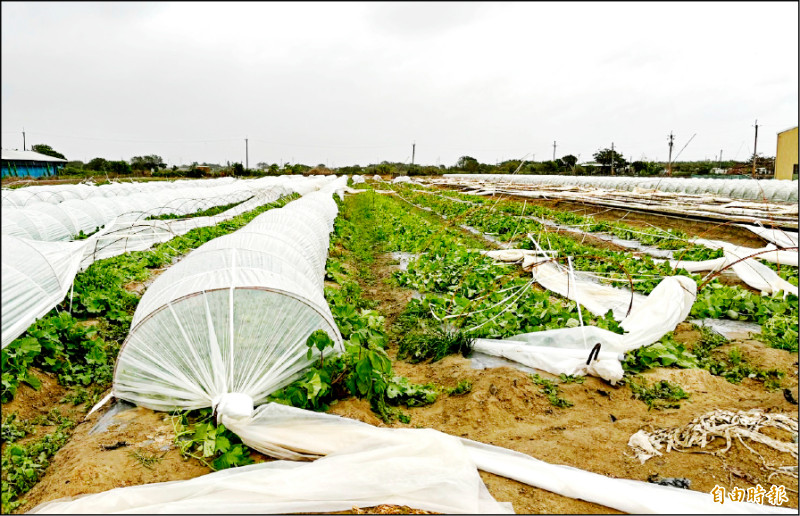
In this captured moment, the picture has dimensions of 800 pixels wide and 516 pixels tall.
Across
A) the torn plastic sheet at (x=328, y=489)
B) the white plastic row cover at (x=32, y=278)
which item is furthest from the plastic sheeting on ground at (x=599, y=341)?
the white plastic row cover at (x=32, y=278)

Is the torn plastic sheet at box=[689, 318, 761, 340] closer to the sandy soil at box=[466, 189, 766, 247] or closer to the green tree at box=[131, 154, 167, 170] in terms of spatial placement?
the sandy soil at box=[466, 189, 766, 247]

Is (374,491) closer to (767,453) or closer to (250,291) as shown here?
(250,291)

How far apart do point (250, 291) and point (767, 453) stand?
4508 mm

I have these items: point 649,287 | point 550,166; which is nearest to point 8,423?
point 649,287

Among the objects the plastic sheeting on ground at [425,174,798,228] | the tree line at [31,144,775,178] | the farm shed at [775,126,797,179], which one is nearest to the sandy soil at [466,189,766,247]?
the plastic sheeting on ground at [425,174,798,228]

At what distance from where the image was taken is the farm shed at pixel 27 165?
136ft

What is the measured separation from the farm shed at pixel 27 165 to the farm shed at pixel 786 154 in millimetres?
58133

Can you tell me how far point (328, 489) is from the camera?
3.15 meters

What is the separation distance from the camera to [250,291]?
462cm

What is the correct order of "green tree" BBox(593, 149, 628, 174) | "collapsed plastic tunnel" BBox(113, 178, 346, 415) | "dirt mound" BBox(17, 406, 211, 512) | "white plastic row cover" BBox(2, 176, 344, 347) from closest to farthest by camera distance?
"dirt mound" BBox(17, 406, 211, 512) → "collapsed plastic tunnel" BBox(113, 178, 346, 415) → "white plastic row cover" BBox(2, 176, 344, 347) → "green tree" BBox(593, 149, 628, 174)

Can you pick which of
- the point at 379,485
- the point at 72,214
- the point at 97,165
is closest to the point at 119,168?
the point at 97,165

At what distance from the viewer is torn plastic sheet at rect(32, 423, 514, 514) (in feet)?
10.0

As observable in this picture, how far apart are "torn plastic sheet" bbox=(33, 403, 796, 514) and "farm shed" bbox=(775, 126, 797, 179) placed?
39.1m

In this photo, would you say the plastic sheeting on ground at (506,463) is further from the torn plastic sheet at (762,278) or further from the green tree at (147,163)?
the green tree at (147,163)
